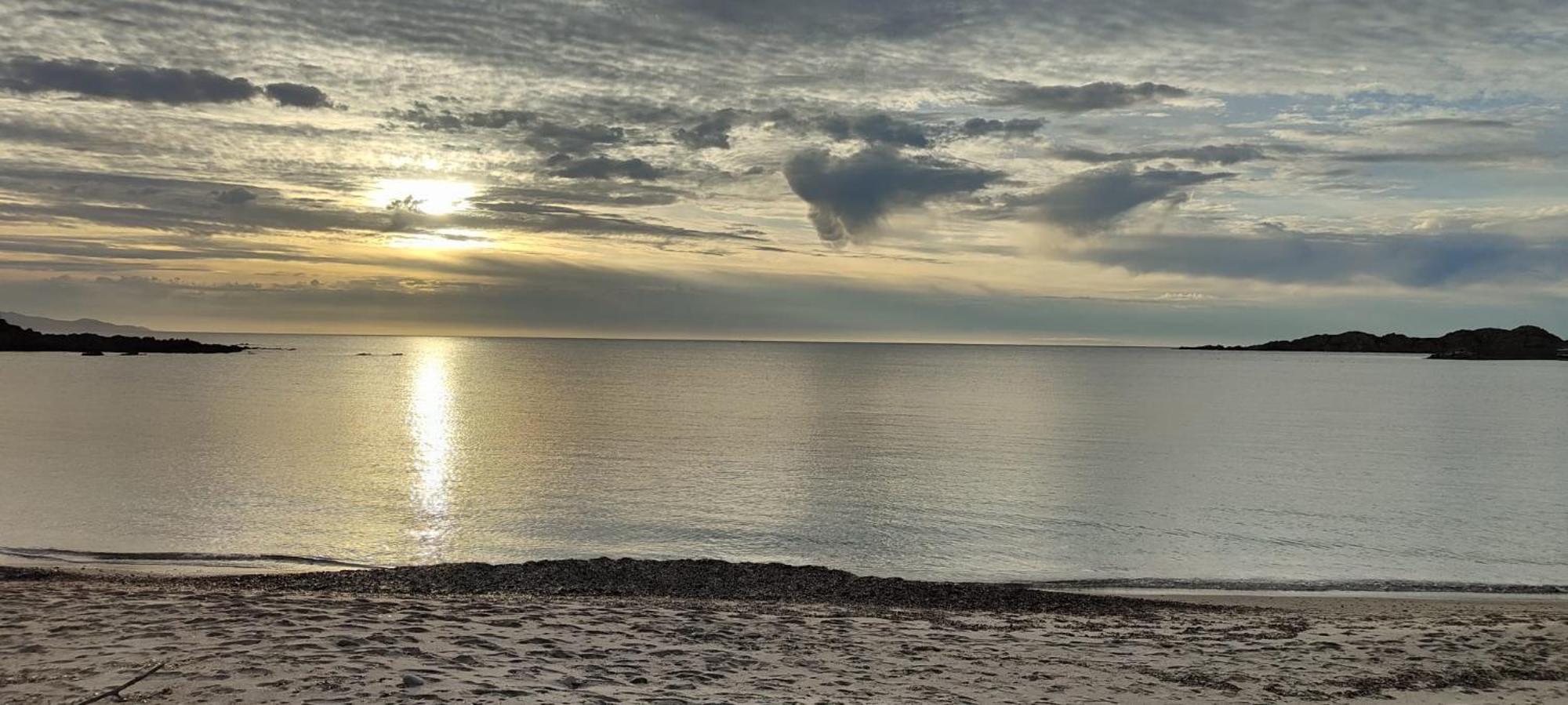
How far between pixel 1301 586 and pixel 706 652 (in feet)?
47.3

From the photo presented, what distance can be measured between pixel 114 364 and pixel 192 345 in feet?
227

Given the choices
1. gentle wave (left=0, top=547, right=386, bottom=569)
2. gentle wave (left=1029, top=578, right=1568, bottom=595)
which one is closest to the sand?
gentle wave (left=1029, top=578, right=1568, bottom=595)

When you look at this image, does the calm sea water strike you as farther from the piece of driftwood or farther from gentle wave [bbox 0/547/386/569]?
the piece of driftwood

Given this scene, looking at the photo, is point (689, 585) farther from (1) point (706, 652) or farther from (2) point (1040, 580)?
(2) point (1040, 580)

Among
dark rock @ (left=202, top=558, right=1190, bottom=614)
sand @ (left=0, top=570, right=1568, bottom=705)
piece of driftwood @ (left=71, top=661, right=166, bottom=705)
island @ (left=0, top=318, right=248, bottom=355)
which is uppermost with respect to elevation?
island @ (left=0, top=318, right=248, bottom=355)

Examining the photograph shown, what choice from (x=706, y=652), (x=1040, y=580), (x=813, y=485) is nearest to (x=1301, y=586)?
(x=1040, y=580)

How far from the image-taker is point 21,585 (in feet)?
50.9

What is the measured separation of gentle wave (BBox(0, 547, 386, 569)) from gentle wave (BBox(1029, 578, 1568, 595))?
1503 centimetres

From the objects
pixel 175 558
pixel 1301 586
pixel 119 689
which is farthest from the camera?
pixel 175 558

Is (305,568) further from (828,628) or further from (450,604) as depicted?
(828,628)

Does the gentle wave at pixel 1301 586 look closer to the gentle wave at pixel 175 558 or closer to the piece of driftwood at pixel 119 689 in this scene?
the gentle wave at pixel 175 558

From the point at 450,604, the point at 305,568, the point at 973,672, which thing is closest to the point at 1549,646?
the point at 973,672

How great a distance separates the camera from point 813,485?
34125 mm

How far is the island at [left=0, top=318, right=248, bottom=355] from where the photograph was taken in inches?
6816
